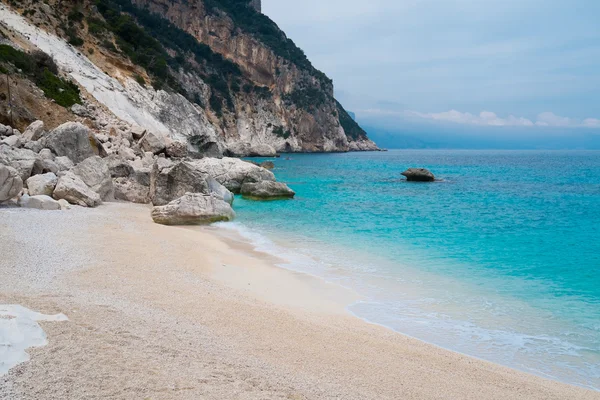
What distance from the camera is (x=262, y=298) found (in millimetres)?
7984

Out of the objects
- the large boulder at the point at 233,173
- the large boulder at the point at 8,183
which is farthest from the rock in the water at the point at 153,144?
the large boulder at the point at 8,183

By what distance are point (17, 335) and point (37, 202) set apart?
31.8ft

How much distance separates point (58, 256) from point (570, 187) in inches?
1636

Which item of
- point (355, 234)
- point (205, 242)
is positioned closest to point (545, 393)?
point (205, 242)

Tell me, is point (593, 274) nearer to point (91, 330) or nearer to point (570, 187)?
point (91, 330)

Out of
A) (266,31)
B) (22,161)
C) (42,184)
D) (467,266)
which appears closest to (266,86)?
(266,31)

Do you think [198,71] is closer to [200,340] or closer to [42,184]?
[42,184]

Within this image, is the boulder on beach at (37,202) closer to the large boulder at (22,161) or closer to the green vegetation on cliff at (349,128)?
the large boulder at (22,161)

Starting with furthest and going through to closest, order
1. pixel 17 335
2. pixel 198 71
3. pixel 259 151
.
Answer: pixel 198 71
pixel 259 151
pixel 17 335

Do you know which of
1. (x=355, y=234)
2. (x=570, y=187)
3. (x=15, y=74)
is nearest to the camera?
(x=355, y=234)

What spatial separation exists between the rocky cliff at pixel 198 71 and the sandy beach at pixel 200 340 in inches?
1039

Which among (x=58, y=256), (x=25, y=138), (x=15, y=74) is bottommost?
(x=58, y=256)

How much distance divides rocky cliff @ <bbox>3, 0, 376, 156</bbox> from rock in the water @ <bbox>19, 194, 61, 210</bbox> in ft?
67.5

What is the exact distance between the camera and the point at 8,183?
1195 cm
